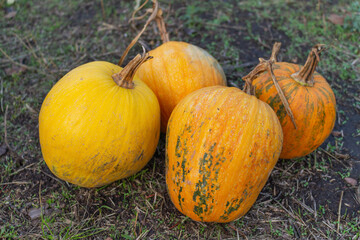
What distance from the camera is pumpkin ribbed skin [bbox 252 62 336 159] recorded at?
294 cm

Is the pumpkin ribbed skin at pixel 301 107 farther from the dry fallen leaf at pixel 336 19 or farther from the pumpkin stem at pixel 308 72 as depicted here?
the dry fallen leaf at pixel 336 19

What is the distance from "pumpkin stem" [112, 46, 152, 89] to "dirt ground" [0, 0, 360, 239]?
36.2 inches

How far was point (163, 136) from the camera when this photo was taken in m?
3.58

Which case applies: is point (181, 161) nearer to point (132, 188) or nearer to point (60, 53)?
point (132, 188)

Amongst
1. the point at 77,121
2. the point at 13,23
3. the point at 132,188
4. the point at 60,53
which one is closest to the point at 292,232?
the point at 132,188

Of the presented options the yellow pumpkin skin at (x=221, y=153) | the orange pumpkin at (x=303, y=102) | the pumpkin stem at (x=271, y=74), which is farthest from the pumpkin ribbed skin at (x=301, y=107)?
the yellow pumpkin skin at (x=221, y=153)

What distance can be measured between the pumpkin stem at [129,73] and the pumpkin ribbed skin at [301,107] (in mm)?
1122

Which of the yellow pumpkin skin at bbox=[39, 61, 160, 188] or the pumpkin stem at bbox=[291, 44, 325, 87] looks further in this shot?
the pumpkin stem at bbox=[291, 44, 325, 87]

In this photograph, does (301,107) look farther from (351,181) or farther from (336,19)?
(336,19)

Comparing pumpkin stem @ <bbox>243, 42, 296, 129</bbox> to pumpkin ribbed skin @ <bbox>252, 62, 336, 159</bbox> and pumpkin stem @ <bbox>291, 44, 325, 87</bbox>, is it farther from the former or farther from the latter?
pumpkin stem @ <bbox>291, 44, 325, 87</bbox>

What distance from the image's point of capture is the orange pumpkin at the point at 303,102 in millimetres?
2936

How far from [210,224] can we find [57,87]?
1734mm

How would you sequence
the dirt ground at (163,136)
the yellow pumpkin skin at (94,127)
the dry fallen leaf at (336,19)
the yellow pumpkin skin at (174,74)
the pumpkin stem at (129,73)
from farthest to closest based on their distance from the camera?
the dry fallen leaf at (336,19)
the yellow pumpkin skin at (174,74)
the dirt ground at (163,136)
the pumpkin stem at (129,73)
the yellow pumpkin skin at (94,127)

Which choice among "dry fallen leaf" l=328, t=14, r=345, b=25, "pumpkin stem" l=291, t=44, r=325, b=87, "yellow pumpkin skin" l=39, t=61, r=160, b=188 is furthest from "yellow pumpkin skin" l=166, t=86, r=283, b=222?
"dry fallen leaf" l=328, t=14, r=345, b=25
